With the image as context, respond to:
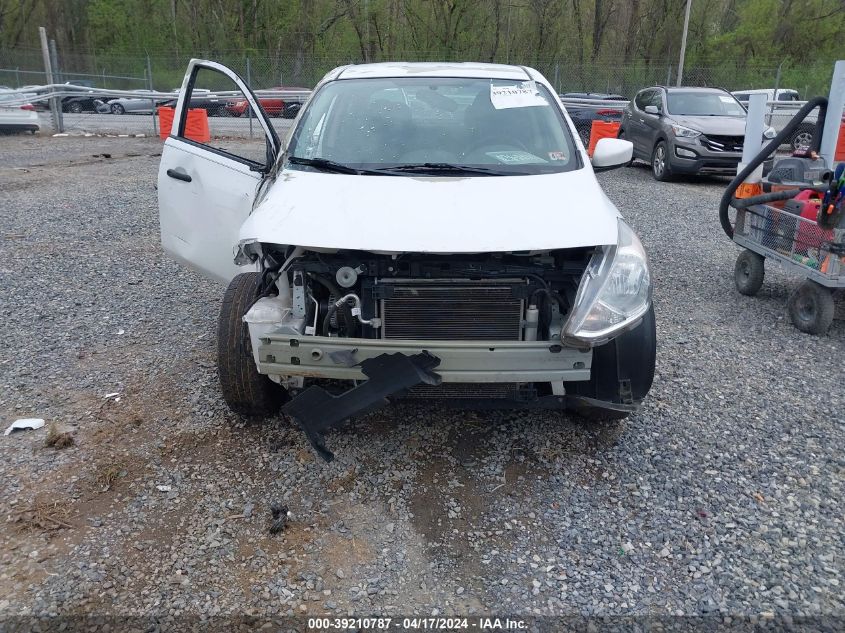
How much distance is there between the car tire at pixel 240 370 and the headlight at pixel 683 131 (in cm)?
1064

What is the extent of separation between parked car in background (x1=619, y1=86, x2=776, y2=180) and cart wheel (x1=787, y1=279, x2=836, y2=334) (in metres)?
7.33

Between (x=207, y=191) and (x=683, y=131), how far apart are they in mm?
10169

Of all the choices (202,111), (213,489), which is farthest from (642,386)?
(202,111)

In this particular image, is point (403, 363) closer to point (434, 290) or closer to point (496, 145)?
point (434, 290)

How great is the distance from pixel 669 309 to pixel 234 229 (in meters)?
3.65

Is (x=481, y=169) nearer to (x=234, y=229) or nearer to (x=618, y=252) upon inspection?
(x=618, y=252)

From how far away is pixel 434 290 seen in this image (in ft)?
10.4

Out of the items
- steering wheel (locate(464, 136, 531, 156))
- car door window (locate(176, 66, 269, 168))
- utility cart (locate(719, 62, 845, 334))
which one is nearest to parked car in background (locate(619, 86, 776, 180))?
utility cart (locate(719, 62, 845, 334))

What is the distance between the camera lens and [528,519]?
9.95 ft

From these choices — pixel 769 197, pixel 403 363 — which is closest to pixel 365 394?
pixel 403 363

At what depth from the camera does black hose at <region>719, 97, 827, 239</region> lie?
553cm

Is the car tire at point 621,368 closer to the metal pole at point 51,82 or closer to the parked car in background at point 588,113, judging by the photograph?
the parked car in background at point 588,113

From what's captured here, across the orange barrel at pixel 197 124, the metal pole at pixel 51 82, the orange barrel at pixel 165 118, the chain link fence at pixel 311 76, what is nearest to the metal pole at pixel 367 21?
the chain link fence at pixel 311 76

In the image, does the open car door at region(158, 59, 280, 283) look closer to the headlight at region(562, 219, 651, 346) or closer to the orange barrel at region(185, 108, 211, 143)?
the headlight at region(562, 219, 651, 346)
